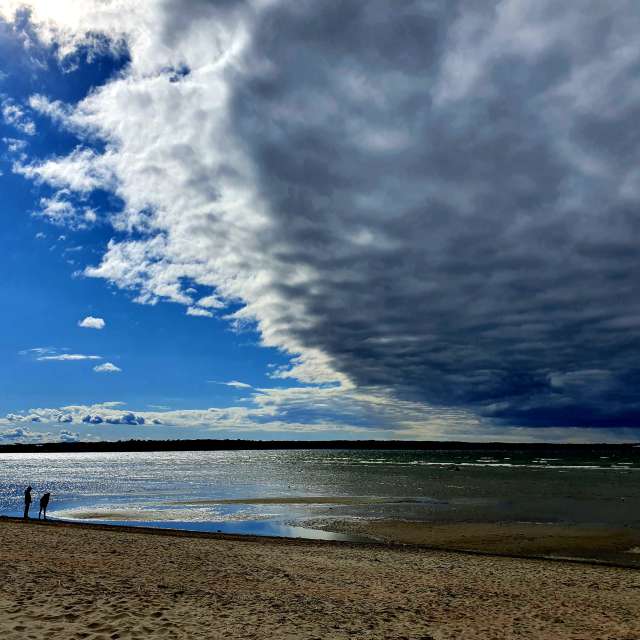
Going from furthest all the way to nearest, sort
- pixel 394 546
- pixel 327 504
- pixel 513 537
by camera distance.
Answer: pixel 327 504, pixel 513 537, pixel 394 546

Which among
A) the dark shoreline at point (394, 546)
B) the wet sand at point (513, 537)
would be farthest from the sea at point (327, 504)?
the dark shoreline at point (394, 546)

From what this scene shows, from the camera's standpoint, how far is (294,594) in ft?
49.5

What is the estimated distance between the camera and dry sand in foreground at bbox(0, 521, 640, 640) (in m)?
11.8

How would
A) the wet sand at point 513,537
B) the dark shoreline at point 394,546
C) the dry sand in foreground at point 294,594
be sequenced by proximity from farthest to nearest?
the wet sand at point 513,537, the dark shoreline at point 394,546, the dry sand in foreground at point 294,594

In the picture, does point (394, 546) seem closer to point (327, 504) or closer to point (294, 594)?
point (294, 594)

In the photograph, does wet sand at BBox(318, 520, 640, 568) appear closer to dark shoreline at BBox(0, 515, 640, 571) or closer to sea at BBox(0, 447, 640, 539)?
dark shoreline at BBox(0, 515, 640, 571)

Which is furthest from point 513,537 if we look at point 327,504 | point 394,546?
point 327,504

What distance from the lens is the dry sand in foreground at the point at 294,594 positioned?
38.5 feet

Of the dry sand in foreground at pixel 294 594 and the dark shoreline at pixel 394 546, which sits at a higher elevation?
the dry sand in foreground at pixel 294 594

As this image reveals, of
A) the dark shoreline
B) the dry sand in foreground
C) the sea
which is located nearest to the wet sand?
the dark shoreline

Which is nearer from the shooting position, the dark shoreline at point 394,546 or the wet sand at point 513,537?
the dark shoreline at point 394,546

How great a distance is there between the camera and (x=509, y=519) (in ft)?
124

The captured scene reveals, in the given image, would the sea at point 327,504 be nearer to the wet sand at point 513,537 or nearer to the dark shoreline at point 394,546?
the wet sand at point 513,537

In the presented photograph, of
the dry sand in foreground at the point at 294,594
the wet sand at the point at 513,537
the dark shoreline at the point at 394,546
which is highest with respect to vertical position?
the dry sand in foreground at the point at 294,594
